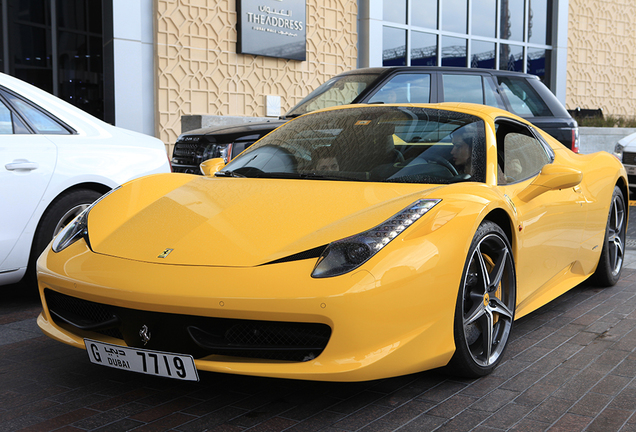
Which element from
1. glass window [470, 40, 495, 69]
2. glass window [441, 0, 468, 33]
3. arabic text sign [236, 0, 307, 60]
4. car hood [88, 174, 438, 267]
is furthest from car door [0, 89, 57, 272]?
glass window [470, 40, 495, 69]

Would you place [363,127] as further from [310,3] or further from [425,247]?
[310,3]

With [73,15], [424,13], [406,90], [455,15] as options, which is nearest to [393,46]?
[424,13]

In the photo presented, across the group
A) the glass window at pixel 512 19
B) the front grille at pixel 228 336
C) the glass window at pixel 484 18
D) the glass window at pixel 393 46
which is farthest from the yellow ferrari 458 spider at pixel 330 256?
the glass window at pixel 512 19

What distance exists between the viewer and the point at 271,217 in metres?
2.94

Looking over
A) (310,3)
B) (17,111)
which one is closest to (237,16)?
(310,3)

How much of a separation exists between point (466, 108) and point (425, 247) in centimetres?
145

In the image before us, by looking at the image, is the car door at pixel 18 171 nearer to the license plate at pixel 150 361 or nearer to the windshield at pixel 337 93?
the license plate at pixel 150 361

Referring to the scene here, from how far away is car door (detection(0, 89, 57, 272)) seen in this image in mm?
4129

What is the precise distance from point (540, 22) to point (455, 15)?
493 cm

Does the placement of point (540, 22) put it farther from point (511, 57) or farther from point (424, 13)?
point (424, 13)

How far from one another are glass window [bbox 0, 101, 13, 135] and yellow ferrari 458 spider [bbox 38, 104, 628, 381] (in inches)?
46.9

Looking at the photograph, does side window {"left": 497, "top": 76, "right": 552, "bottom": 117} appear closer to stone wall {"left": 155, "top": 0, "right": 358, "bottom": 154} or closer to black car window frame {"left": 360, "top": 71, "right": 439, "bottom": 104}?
black car window frame {"left": 360, "top": 71, "right": 439, "bottom": 104}

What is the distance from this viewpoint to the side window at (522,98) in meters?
7.95

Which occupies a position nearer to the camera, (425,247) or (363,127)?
(425,247)
